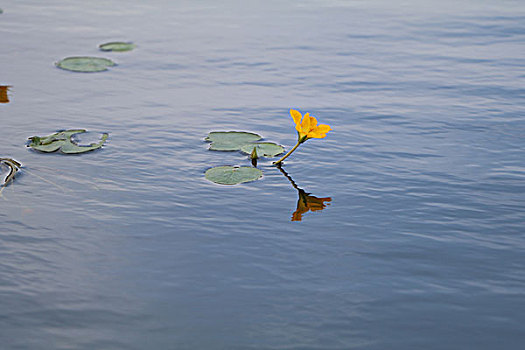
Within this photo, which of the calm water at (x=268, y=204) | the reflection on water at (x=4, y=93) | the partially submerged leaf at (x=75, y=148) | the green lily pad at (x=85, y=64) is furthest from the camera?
the green lily pad at (x=85, y=64)

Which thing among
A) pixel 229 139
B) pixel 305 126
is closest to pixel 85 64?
pixel 229 139

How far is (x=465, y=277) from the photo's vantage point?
72.9 inches

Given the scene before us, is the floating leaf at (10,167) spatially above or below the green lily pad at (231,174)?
above

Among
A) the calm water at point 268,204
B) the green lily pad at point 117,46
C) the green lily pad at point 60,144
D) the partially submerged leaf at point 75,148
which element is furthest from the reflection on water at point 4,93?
the green lily pad at point 117,46

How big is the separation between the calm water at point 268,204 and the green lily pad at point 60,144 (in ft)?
0.16

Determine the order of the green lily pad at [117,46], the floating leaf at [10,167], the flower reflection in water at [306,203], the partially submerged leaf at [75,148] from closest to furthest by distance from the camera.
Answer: the flower reflection in water at [306,203]
the floating leaf at [10,167]
the partially submerged leaf at [75,148]
the green lily pad at [117,46]

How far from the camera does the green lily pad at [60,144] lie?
2.68m

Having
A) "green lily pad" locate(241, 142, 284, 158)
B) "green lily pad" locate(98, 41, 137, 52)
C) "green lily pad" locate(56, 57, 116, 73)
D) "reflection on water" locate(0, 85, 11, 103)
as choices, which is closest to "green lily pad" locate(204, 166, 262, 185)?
"green lily pad" locate(241, 142, 284, 158)

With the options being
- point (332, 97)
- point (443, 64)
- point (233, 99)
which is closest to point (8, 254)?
point (233, 99)

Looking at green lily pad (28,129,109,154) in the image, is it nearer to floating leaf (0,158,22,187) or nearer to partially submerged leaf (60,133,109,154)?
partially submerged leaf (60,133,109,154)

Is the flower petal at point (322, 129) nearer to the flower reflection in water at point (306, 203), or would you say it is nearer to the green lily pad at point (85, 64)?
the flower reflection in water at point (306, 203)

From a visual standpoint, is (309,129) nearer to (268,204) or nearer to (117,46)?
(268,204)

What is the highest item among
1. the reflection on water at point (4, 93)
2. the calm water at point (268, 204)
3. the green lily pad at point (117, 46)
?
the green lily pad at point (117, 46)

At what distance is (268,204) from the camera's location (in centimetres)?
228
